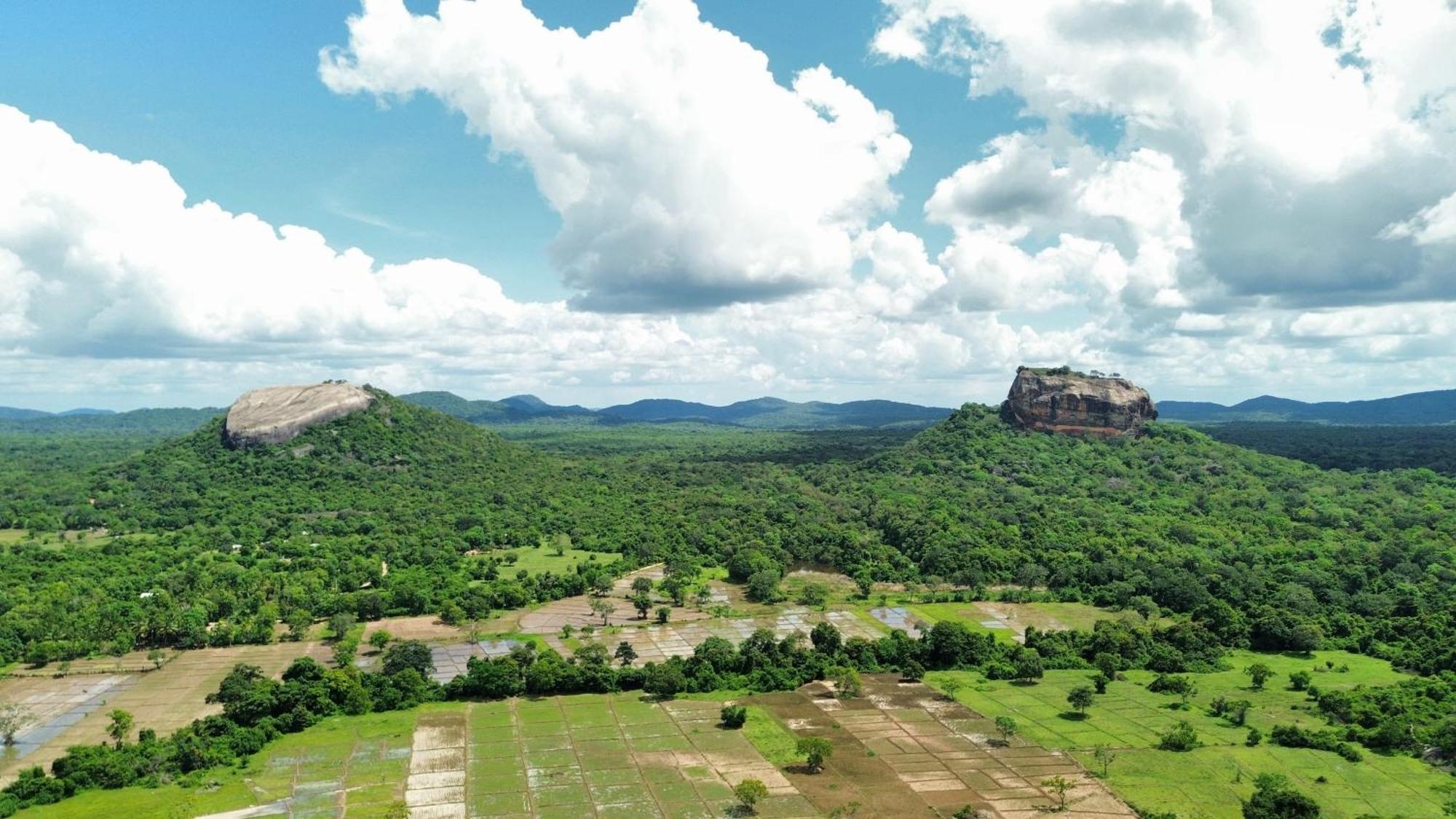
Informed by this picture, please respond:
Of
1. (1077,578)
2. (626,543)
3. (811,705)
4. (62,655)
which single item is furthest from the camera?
(626,543)

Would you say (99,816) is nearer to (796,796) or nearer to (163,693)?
(163,693)

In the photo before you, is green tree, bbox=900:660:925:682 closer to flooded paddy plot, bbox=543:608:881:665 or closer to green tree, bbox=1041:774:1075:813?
flooded paddy plot, bbox=543:608:881:665

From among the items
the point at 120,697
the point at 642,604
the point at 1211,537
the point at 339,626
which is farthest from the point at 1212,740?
the point at 120,697

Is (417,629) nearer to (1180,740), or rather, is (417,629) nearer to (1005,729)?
(1005,729)

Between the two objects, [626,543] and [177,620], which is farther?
[626,543]

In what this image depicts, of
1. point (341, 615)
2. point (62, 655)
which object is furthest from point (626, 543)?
point (62, 655)

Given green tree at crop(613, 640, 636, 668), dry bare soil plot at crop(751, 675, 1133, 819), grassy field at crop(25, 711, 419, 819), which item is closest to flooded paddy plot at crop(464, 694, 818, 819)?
dry bare soil plot at crop(751, 675, 1133, 819)

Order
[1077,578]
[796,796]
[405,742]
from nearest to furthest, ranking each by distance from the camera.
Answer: [796,796] < [405,742] < [1077,578]
